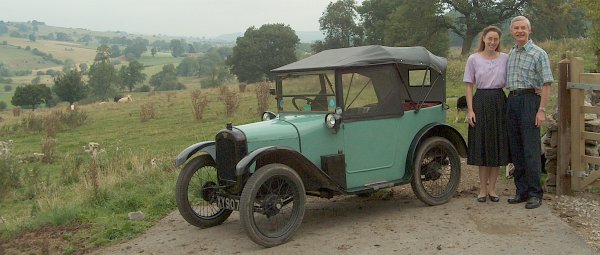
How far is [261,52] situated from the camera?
6400 centimetres

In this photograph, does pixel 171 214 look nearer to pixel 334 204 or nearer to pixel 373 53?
pixel 334 204

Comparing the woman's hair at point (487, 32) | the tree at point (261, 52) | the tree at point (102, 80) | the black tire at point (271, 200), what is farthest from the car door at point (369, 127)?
the tree at point (102, 80)

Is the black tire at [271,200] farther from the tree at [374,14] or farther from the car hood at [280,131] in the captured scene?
the tree at [374,14]

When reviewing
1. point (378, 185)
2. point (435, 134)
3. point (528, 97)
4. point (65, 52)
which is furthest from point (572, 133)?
point (65, 52)

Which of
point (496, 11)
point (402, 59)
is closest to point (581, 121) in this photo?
point (402, 59)

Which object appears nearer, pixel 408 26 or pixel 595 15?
pixel 595 15

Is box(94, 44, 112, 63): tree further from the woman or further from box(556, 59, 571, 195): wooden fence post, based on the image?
box(556, 59, 571, 195): wooden fence post

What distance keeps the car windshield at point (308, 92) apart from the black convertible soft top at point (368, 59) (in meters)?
0.11

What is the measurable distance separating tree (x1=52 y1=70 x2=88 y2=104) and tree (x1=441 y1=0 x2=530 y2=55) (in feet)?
122

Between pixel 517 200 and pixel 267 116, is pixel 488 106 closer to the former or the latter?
pixel 517 200

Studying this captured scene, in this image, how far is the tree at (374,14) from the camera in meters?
61.6

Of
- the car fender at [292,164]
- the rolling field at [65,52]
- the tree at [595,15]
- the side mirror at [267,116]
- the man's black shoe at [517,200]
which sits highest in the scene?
the rolling field at [65,52]

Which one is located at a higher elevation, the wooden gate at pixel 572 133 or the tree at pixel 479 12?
the tree at pixel 479 12

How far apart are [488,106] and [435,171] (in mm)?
939
